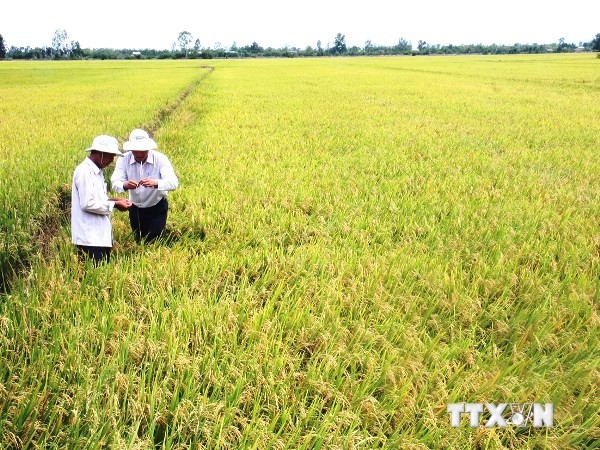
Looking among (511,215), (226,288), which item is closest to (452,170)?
(511,215)

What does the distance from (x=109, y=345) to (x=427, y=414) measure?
4.99 ft

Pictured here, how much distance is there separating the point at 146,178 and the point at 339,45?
4591 inches

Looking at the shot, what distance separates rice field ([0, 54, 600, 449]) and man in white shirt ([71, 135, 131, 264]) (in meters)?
0.19

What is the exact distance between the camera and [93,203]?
2.96m

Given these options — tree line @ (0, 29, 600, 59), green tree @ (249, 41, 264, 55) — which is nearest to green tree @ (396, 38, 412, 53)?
tree line @ (0, 29, 600, 59)

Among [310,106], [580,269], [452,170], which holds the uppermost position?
[310,106]

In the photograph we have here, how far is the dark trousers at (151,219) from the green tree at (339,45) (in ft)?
378

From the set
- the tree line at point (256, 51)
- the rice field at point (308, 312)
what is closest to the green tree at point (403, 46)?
the tree line at point (256, 51)

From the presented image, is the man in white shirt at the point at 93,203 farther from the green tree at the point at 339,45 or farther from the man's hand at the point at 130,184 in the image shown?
the green tree at the point at 339,45

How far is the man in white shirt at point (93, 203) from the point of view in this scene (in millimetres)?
2914

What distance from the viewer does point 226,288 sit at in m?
2.71

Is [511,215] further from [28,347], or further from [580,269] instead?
[28,347]

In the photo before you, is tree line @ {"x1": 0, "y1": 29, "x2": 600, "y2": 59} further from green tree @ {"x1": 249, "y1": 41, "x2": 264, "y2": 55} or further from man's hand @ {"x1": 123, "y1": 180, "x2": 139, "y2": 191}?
man's hand @ {"x1": 123, "y1": 180, "x2": 139, "y2": 191}

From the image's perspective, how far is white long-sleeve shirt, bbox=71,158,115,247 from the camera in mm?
2924
